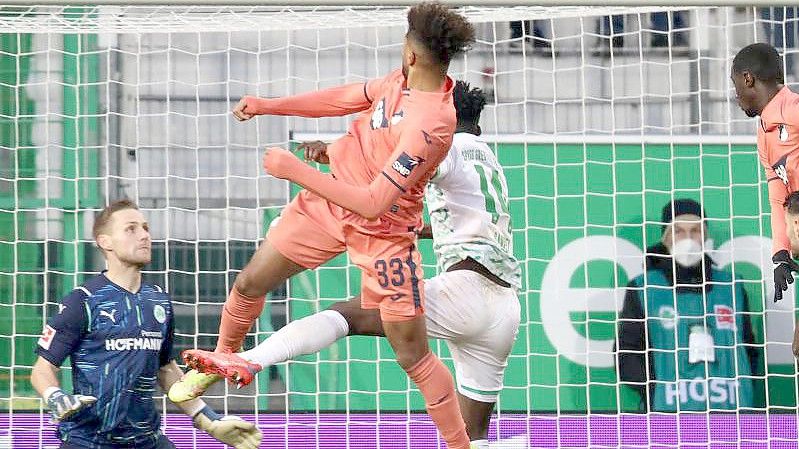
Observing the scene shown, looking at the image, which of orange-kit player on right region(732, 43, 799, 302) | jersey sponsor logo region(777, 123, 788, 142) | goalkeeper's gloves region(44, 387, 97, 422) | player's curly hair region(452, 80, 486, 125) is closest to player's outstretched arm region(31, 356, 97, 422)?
goalkeeper's gloves region(44, 387, 97, 422)

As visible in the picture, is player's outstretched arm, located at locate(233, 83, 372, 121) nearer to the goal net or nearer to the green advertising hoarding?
the goal net

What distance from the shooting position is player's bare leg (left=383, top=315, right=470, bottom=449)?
4.71m

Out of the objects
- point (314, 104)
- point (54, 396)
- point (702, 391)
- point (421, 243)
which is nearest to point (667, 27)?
point (421, 243)

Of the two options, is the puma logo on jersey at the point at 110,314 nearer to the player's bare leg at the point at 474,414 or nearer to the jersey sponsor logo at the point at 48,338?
the jersey sponsor logo at the point at 48,338

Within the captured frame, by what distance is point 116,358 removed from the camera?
4.60 m

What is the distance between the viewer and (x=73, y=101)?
740 cm

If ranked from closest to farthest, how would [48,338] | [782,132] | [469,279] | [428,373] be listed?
[48,338] → [428,373] → [469,279] → [782,132]

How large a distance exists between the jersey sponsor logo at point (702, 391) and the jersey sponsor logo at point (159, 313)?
347cm

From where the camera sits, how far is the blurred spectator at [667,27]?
7723mm

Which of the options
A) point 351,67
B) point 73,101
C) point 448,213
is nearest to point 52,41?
point 73,101

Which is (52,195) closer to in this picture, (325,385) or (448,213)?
(325,385)

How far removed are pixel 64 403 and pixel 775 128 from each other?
2.87m

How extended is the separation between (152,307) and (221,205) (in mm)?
A: 2823

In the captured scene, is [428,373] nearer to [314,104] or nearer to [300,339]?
[300,339]
